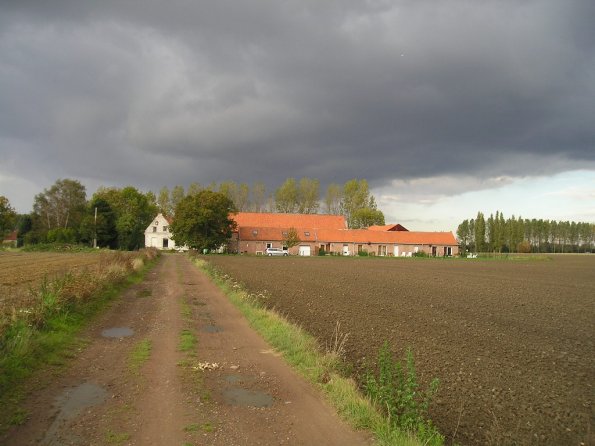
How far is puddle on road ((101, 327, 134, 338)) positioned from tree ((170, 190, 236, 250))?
186 feet

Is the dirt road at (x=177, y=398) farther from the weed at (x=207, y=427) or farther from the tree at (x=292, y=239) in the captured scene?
the tree at (x=292, y=239)

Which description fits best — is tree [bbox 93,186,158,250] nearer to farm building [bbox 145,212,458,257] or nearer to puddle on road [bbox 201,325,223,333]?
farm building [bbox 145,212,458,257]

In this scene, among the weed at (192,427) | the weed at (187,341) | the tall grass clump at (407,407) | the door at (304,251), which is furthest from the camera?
the door at (304,251)

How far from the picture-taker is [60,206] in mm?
91438

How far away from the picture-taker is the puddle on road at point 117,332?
10.5m

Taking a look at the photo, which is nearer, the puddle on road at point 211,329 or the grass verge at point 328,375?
the grass verge at point 328,375

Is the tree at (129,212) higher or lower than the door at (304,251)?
higher

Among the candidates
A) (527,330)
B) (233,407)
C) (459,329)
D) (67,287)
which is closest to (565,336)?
(527,330)

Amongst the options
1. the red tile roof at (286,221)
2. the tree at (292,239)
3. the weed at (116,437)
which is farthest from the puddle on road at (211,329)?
the red tile roof at (286,221)

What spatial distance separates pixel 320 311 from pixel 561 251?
193265 mm

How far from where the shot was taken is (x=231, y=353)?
9.07m

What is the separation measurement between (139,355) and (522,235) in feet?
495

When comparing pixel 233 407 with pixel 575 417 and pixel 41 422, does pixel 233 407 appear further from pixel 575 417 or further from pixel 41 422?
pixel 575 417

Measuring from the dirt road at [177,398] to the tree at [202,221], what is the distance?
190 ft
